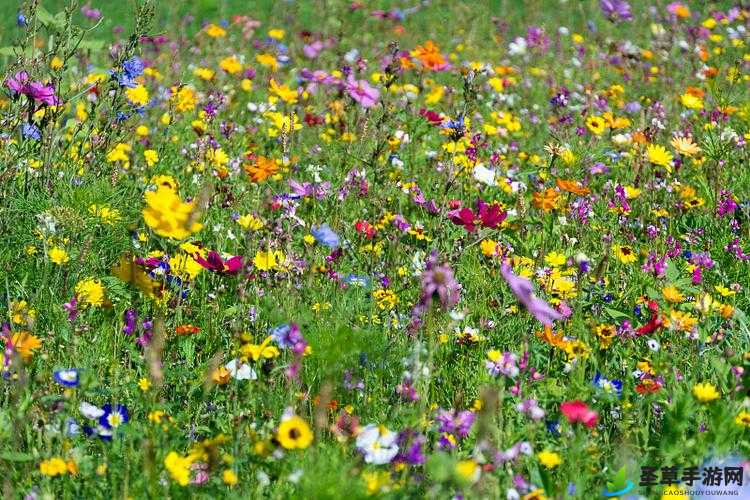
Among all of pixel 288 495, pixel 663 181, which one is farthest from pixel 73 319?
pixel 663 181

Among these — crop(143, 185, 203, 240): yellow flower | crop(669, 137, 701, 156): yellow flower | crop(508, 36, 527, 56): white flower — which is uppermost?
crop(143, 185, 203, 240): yellow flower

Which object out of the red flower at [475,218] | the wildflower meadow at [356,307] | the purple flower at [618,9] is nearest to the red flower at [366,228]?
the wildflower meadow at [356,307]

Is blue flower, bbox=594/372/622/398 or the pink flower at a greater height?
blue flower, bbox=594/372/622/398

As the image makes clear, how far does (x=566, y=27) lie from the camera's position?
8.64m

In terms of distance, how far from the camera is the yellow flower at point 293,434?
1.55 meters

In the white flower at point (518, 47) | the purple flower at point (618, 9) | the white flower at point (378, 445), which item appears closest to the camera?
the white flower at point (378, 445)

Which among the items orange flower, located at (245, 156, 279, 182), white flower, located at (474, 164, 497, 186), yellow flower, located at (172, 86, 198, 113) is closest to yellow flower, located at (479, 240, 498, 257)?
white flower, located at (474, 164, 497, 186)

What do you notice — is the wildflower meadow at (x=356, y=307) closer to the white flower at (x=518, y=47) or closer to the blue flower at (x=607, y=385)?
the blue flower at (x=607, y=385)

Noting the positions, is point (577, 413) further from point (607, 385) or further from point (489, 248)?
point (489, 248)

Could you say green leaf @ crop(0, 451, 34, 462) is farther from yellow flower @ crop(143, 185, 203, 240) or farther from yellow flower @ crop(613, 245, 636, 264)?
yellow flower @ crop(613, 245, 636, 264)

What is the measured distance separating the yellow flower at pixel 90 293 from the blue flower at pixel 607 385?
1.31 m

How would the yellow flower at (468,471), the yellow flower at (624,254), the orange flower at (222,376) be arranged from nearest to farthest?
1. the yellow flower at (468,471)
2. the orange flower at (222,376)
3. the yellow flower at (624,254)

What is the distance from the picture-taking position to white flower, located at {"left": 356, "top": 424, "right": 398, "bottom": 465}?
1697 mm

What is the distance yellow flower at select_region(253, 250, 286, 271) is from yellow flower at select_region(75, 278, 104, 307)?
0.44 metres
